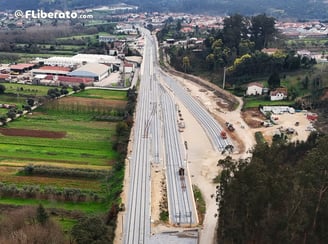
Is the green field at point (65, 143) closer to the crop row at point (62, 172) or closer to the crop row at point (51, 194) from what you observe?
the crop row at point (62, 172)

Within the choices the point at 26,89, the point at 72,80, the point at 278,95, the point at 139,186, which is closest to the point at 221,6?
the point at 72,80

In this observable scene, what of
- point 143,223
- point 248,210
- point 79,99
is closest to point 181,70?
point 79,99

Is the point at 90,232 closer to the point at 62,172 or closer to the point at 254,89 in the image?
the point at 62,172

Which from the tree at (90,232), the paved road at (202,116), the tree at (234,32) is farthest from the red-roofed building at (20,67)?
the tree at (90,232)

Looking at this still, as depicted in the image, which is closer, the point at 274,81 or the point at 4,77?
the point at 274,81

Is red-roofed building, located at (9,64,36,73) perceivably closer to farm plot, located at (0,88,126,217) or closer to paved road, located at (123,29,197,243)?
paved road, located at (123,29,197,243)

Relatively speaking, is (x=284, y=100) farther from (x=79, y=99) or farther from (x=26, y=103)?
(x=26, y=103)

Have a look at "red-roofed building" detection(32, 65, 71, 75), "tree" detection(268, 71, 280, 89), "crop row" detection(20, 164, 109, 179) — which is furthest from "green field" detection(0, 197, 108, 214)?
"red-roofed building" detection(32, 65, 71, 75)
